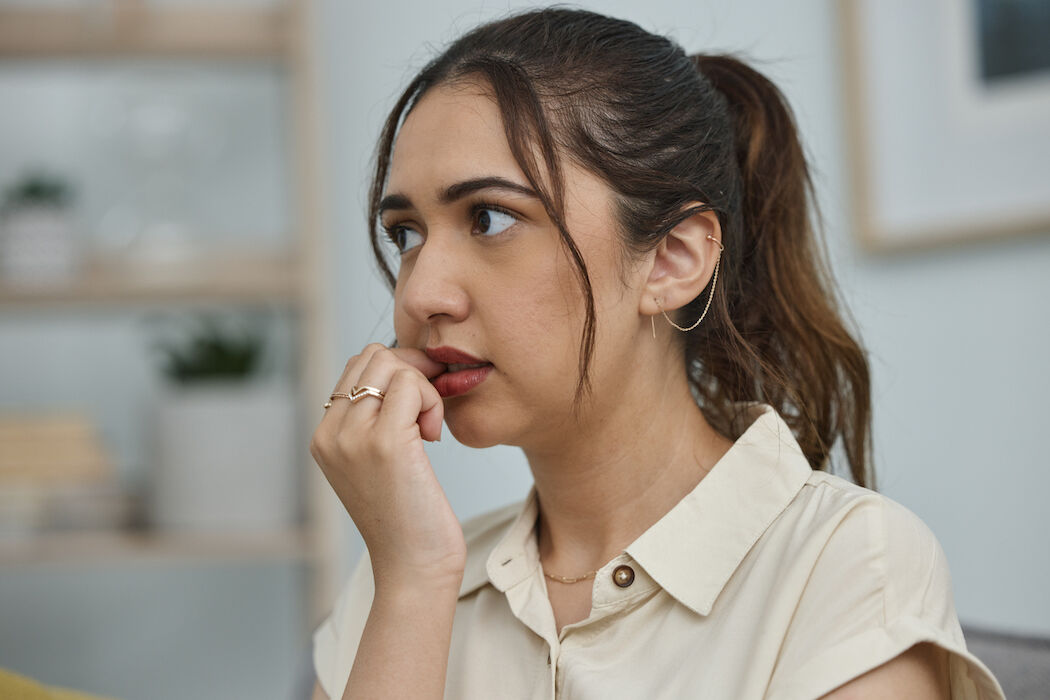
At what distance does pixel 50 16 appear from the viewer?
6.69ft

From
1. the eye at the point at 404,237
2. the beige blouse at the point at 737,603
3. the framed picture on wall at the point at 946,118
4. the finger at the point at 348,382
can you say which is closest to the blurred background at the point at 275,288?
the framed picture on wall at the point at 946,118

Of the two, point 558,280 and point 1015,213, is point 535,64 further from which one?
point 1015,213

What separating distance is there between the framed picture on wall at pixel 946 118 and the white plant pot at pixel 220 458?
1.11 metres

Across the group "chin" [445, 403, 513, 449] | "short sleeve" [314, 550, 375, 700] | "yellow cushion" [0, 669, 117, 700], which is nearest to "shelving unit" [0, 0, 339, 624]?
"short sleeve" [314, 550, 375, 700]

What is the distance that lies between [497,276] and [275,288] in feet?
3.58

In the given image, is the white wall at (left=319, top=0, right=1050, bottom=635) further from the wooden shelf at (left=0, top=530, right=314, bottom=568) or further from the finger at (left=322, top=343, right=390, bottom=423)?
the finger at (left=322, top=343, right=390, bottom=423)

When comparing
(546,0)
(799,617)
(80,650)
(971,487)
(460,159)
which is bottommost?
(80,650)

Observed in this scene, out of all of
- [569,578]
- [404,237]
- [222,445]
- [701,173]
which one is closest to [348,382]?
[404,237]

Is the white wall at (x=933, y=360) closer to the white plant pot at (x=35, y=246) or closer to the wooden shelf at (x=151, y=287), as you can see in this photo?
the wooden shelf at (x=151, y=287)

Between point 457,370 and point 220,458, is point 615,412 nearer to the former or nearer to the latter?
point 457,370

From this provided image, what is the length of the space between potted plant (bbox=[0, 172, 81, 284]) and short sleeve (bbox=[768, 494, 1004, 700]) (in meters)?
1.57

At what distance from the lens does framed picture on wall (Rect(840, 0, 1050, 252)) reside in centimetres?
171

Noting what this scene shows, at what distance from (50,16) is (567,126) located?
1.47m

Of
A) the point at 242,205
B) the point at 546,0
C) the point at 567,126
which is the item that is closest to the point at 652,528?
the point at 567,126
